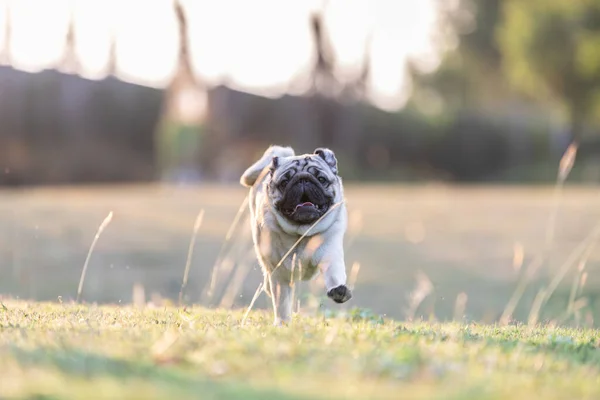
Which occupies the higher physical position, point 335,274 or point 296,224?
point 296,224

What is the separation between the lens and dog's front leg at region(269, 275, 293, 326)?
758 centimetres

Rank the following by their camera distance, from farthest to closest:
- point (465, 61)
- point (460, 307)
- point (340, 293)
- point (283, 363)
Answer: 1. point (465, 61)
2. point (460, 307)
3. point (340, 293)
4. point (283, 363)

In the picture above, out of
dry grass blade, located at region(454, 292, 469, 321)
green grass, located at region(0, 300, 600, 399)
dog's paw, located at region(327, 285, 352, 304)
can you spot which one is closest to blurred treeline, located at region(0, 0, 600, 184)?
dry grass blade, located at region(454, 292, 469, 321)

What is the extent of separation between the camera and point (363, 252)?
71.1 ft

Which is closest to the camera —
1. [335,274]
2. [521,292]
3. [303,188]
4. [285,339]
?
[285,339]

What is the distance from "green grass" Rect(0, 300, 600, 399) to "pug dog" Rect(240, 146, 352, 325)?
3.05ft

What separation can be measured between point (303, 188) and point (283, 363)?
108 inches

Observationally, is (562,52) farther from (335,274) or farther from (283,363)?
(283,363)

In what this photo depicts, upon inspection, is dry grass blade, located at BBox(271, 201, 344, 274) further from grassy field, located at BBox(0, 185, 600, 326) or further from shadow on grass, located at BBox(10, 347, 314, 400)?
shadow on grass, located at BBox(10, 347, 314, 400)

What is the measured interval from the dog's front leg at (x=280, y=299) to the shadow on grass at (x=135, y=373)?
2.80 metres

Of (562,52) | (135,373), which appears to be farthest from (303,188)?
(562,52)

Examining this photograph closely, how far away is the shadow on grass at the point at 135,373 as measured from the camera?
161 inches

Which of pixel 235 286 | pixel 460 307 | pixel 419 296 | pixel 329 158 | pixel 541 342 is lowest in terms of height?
pixel 460 307

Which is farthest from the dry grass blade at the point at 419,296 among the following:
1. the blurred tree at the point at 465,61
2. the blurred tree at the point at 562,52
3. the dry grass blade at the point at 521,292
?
the blurred tree at the point at 465,61
